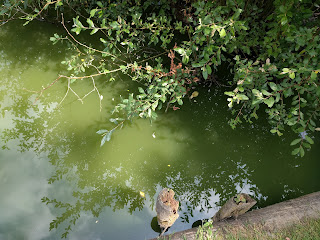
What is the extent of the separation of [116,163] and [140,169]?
0.67 feet

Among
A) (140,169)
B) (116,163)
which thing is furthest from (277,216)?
(116,163)

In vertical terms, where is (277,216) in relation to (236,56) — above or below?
below

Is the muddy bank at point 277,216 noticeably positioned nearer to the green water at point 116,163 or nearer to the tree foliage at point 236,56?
the green water at point 116,163

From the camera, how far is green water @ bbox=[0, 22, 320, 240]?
1.93m

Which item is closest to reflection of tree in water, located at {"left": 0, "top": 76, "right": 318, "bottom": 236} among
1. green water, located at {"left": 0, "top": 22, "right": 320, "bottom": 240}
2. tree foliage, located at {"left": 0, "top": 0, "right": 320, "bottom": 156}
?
green water, located at {"left": 0, "top": 22, "right": 320, "bottom": 240}

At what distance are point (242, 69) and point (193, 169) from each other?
36.6 inches

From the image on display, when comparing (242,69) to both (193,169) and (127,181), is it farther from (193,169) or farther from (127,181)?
(127,181)

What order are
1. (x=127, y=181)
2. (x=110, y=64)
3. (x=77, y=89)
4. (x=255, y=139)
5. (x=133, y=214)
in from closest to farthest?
1. (x=133, y=214)
2. (x=127, y=181)
3. (x=255, y=139)
4. (x=77, y=89)
5. (x=110, y=64)

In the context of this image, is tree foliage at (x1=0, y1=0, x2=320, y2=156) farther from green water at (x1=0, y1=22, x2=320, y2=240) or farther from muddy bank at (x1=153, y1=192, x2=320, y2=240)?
muddy bank at (x1=153, y1=192, x2=320, y2=240)

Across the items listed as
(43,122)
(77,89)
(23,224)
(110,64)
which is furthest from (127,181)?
(110,64)

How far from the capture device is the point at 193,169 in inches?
90.4

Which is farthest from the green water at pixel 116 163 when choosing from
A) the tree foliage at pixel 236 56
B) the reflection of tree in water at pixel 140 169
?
the tree foliage at pixel 236 56

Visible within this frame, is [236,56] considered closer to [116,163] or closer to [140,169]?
[140,169]

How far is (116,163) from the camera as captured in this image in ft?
7.33
